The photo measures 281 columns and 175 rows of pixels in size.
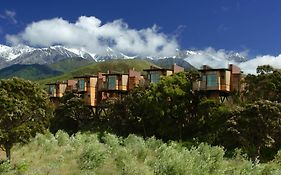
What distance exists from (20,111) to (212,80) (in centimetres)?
2784

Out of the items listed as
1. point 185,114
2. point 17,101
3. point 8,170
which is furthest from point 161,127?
point 8,170

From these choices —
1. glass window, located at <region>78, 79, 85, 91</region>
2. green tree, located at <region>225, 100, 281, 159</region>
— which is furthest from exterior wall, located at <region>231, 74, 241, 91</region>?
glass window, located at <region>78, 79, 85, 91</region>

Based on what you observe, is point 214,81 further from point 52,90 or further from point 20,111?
point 52,90

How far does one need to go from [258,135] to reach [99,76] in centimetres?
4100

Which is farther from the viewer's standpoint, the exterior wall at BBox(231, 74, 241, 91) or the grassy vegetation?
the exterior wall at BBox(231, 74, 241, 91)

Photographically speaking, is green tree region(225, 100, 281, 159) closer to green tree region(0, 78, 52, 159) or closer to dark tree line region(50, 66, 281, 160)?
dark tree line region(50, 66, 281, 160)

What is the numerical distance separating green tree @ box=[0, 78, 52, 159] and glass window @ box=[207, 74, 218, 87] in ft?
77.6

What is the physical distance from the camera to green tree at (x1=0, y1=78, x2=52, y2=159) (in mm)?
33312

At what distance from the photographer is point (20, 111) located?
33625 millimetres

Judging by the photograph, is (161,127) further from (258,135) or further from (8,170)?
(8,170)

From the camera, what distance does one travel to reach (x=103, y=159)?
29.0 metres

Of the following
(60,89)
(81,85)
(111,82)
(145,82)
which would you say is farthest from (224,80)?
(60,89)

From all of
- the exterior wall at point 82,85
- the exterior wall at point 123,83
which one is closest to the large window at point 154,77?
the exterior wall at point 123,83

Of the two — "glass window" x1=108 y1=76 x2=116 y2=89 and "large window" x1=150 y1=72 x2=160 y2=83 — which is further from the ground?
"large window" x1=150 y1=72 x2=160 y2=83
